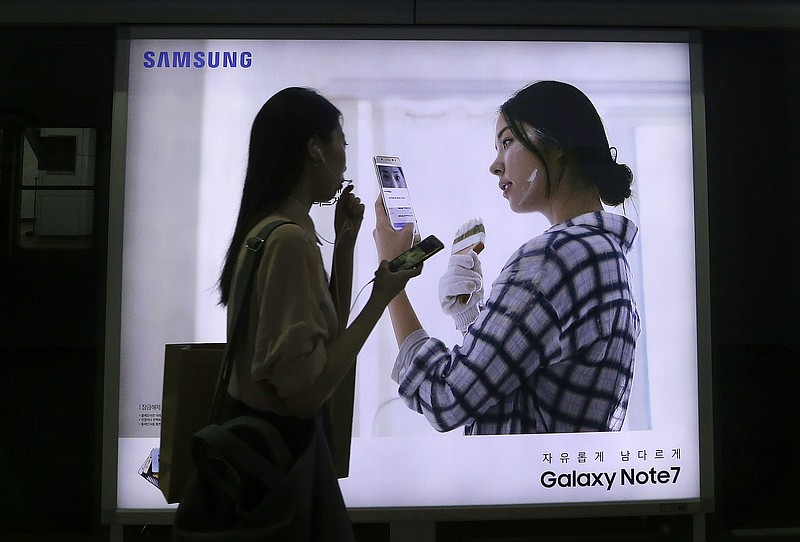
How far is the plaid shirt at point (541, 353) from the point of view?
8.59 ft

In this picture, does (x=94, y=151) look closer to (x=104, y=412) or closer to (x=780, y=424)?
(x=104, y=412)

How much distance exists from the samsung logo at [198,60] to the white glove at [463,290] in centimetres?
126

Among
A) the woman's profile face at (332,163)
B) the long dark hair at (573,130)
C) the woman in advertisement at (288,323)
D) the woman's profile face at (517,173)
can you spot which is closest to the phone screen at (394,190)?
the woman's profile face at (517,173)

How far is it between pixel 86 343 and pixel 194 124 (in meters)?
1.14

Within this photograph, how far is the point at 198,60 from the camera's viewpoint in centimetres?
268

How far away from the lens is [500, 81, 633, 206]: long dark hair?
9.00ft

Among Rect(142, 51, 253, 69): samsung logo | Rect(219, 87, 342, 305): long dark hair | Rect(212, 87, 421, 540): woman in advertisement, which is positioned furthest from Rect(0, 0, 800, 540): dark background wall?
Rect(212, 87, 421, 540): woman in advertisement

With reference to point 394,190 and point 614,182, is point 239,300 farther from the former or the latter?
point 614,182

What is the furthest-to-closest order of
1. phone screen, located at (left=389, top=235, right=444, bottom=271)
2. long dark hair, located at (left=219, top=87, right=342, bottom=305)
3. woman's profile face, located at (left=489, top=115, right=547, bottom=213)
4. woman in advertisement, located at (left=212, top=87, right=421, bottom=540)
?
woman's profile face, located at (left=489, top=115, right=547, bottom=213), phone screen, located at (left=389, top=235, right=444, bottom=271), long dark hair, located at (left=219, top=87, right=342, bottom=305), woman in advertisement, located at (left=212, top=87, right=421, bottom=540)

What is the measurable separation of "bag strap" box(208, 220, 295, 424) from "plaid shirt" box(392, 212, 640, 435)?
3.70 feet

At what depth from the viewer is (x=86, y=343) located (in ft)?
9.45

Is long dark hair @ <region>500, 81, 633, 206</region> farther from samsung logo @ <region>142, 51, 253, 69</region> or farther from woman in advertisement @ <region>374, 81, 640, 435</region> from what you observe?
samsung logo @ <region>142, 51, 253, 69</region>

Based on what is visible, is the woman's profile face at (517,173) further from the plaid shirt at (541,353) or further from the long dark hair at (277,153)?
the long dark hair at (277,153)

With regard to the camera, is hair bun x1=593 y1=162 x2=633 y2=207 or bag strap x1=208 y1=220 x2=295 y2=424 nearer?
bag strap x1=208 y1=220 x2=295 y2=424
